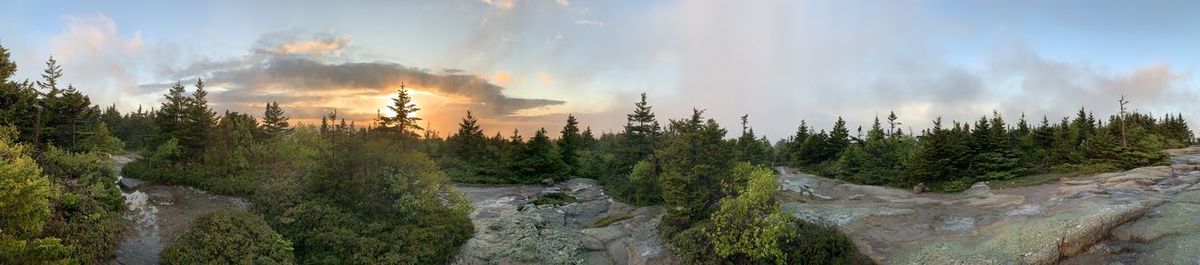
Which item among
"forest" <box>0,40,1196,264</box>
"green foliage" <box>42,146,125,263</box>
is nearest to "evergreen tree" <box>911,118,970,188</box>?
"forest" <box>0,40,1196,264</box>

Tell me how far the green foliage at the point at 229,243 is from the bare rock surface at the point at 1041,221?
31.0 meters

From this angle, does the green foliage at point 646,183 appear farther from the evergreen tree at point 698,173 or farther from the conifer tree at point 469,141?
the conifer tree at point 469,141

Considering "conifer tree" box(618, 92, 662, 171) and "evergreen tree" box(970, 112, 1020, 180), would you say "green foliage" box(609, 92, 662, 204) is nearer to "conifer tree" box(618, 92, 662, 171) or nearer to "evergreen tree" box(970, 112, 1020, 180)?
"conifer tree" box(618, 92, 662, 171)

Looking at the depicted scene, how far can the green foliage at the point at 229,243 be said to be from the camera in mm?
23641

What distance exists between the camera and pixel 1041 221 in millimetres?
29750

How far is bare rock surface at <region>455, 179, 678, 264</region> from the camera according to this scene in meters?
34.1

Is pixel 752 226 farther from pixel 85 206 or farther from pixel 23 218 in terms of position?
pixel 85 206

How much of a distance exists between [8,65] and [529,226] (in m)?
33.9

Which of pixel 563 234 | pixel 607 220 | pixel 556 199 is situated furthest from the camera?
pixel 556 199

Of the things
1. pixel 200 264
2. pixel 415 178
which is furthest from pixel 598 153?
pixel 200 264

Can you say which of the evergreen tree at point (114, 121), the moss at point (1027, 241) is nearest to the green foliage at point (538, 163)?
the moss at point (1027, 241)

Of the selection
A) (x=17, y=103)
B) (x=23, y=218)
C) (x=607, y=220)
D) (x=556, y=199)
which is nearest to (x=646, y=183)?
(x=607, y=220)

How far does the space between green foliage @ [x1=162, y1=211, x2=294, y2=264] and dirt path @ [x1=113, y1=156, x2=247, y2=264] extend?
5.66 ft

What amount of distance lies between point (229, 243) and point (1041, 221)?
41.2 metres
